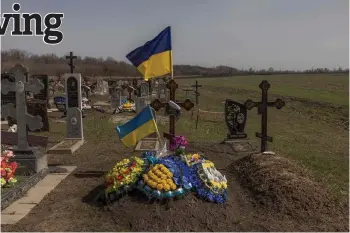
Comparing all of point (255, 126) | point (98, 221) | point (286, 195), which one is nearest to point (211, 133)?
point (255, 126)

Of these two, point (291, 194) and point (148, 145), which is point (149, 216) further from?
point (148, 145)

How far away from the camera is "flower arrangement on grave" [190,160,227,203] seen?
7.55 metres

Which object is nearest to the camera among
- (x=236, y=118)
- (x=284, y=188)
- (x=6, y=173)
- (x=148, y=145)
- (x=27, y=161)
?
(x=284, y=188)

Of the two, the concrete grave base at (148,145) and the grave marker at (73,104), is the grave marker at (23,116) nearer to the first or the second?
the concrete grave base at (148,145)

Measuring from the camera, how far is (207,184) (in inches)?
302

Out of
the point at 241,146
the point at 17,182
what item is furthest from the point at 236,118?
the point at 17,182

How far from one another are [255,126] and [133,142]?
1202cm

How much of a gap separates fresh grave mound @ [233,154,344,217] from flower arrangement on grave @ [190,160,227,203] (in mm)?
826

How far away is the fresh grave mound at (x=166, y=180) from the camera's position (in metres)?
7.32

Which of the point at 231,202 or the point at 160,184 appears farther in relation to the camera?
the point at 231,202

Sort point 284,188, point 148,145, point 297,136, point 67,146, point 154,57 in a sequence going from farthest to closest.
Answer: point 297,136 → point 148,145 → point 67,146 → point 154,57 → point 284,188

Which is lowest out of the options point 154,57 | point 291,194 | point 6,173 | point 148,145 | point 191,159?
point 291,194

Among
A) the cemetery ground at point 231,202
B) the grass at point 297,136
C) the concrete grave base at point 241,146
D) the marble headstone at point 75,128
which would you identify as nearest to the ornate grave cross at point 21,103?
the cemetery ground at point 231,202

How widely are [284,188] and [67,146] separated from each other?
26.7 feet
